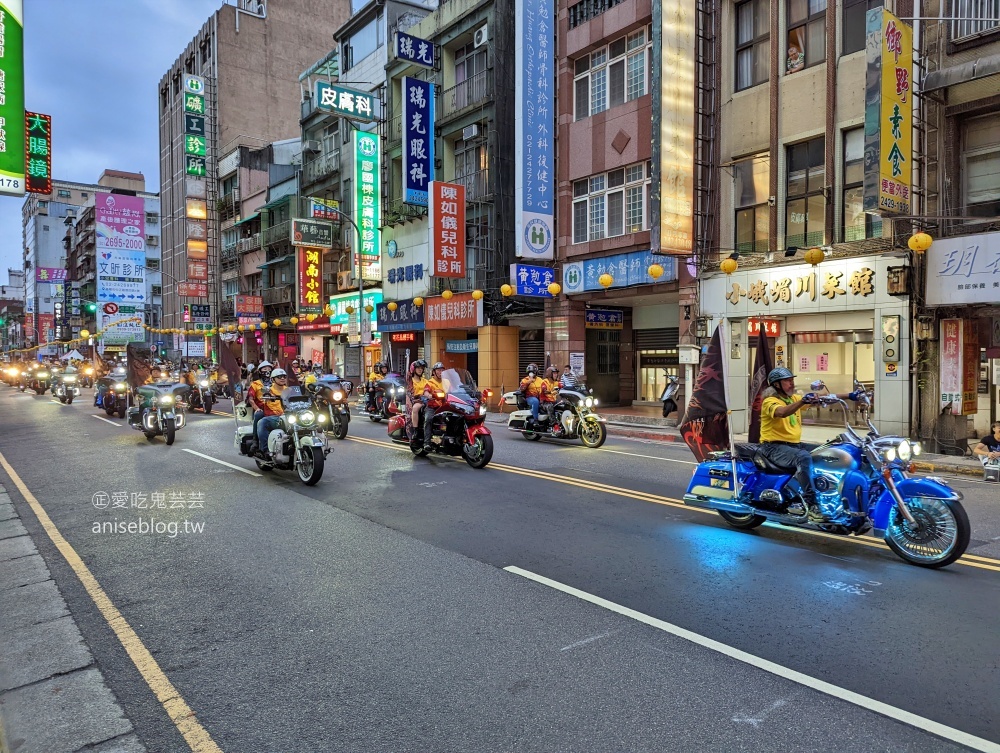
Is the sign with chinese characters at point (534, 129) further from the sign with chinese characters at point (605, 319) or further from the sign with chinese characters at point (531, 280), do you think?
the sign with chinese characters at point (605, 319)

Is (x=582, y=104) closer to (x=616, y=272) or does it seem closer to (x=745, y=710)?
(x=616, y=272)

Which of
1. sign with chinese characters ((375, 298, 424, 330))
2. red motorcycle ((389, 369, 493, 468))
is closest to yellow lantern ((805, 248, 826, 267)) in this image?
red motorcycle ((389, 369, 493, 468))

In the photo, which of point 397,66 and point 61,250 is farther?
point 61,250

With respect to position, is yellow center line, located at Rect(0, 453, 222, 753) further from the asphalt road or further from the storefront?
the storefront

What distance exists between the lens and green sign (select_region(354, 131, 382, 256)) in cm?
3400

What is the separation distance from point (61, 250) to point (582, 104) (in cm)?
12269

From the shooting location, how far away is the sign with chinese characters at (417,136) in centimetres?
2844

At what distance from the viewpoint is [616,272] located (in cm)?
2228

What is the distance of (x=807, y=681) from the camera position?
162 inches

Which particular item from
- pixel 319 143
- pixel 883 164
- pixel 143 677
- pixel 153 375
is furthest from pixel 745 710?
pixel 319 143

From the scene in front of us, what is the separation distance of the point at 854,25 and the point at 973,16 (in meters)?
2.85

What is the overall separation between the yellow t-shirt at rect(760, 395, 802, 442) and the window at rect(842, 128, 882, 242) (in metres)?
11.0

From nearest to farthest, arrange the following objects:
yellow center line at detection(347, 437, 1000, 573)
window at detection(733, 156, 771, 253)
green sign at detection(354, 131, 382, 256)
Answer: yellow center line at detection(347, 437, 1000, 573) < window at detection(733, 156, 771, 253) < green sign at detection(354, 131, 382, 256)

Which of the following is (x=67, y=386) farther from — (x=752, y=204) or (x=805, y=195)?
(x=805, y=195)
